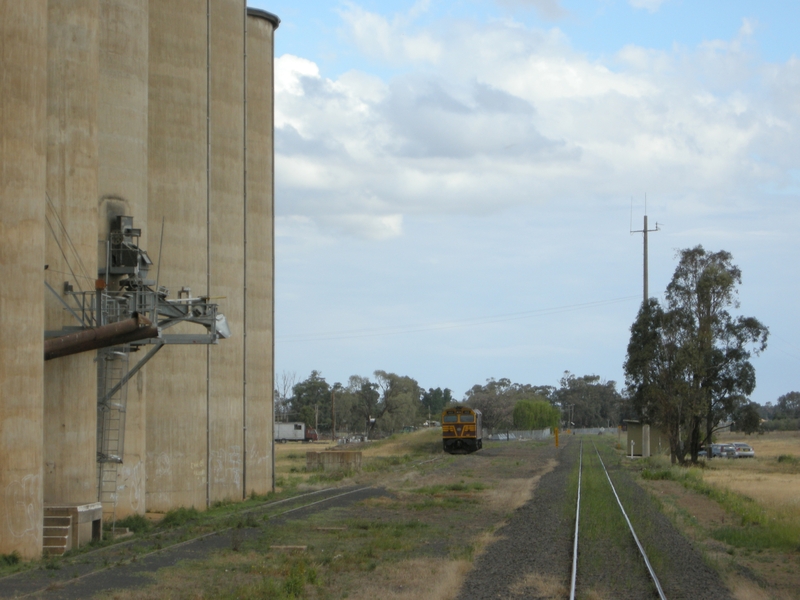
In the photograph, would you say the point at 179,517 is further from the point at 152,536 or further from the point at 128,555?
the point at 128,555

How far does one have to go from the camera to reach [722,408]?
48688 millimetres

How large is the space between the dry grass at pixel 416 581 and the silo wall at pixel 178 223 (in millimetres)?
11544

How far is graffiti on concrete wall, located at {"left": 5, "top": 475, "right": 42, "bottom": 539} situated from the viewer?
15.8m

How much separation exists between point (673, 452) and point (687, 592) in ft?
123

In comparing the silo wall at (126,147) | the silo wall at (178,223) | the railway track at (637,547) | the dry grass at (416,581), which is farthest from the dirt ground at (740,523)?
the silo wall at (178,223)

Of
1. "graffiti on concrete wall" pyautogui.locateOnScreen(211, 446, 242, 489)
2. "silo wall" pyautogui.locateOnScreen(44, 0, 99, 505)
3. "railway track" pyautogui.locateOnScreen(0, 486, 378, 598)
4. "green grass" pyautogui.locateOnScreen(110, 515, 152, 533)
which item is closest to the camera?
"railway track" pyautogui.locateOnScreen(0, 486, 378, 598)

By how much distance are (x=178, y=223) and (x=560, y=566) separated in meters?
15.8

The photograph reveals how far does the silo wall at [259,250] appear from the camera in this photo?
29938 mm

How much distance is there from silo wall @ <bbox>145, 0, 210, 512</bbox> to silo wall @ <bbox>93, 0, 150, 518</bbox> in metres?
2.36

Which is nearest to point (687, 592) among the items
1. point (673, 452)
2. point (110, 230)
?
point (110, 230)

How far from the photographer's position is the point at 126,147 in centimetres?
2266

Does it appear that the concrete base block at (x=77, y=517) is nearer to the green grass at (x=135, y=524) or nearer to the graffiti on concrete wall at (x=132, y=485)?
the green grass at (x=135, y=524)

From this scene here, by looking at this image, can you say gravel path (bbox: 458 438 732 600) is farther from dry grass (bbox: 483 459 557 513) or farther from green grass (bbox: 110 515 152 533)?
green grass (bbox: 110 515 152 533)

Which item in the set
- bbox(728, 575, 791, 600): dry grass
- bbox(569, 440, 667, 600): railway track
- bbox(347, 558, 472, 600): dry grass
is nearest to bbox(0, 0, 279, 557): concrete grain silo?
bbox(347, 558, 472, 600): dry grass
